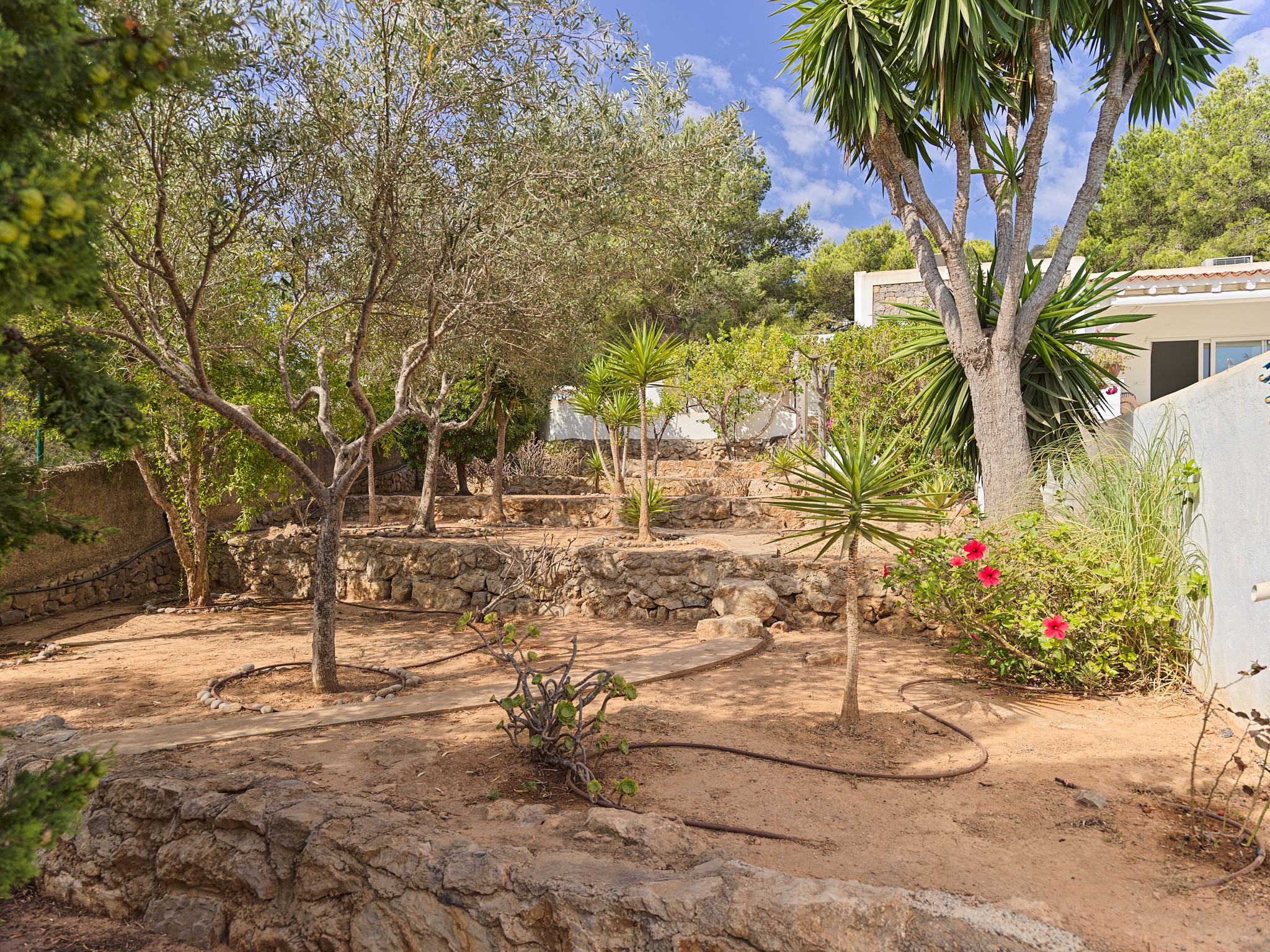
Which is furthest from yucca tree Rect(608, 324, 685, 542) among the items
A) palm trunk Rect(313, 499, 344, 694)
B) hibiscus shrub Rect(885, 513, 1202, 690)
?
hibiscus shrub Rect(885, 513, 1202, 690)

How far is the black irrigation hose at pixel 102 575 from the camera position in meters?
8.63

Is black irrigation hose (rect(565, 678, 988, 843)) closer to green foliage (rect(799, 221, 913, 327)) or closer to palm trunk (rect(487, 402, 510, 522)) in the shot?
palm trunk (rect(487, 402, 510, 522))

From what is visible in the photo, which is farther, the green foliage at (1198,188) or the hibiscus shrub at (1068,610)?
the green foliage at (1198,188)

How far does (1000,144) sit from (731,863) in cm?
764

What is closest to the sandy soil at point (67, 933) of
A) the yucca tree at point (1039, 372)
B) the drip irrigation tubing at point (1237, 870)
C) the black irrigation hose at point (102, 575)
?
the drip irrigation tubing at point (1237, 870)

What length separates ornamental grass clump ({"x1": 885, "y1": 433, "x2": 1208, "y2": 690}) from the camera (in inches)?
203

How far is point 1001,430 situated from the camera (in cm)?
709

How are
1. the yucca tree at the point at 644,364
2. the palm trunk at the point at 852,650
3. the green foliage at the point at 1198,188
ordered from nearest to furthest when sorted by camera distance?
the palm trunk at the point at 852,650 → the yucca tree at the point at 644,364 → the green foliage at the point at 1198,188

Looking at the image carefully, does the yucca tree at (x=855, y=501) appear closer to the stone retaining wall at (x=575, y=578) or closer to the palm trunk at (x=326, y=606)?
the stone retaining wall at (x=575, y=578)

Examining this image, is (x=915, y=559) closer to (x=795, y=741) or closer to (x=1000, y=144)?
(x=795, y=741)

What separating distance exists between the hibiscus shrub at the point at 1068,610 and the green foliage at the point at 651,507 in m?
5.77

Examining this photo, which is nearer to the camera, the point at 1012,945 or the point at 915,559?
the point at 1012,945

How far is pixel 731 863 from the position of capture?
2.73 metres

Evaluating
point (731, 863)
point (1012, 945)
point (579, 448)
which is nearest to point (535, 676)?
point (731, 863)
